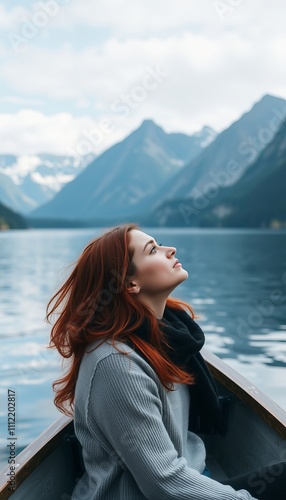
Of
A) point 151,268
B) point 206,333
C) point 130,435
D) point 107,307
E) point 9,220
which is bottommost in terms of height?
point 9,220

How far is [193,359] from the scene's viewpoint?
302 centimetres

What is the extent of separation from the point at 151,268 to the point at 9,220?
170 metres

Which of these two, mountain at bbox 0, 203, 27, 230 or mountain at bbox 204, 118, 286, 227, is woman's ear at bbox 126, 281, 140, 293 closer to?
mountain at bbox 204, 118, 286, 227

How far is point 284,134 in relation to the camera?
17725 cm

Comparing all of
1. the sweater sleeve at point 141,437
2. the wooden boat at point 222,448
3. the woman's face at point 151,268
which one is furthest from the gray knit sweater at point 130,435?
the wooden boat at point 222,448

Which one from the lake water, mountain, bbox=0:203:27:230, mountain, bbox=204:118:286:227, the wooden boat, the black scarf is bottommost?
mountain, bbox=0:203:27:230

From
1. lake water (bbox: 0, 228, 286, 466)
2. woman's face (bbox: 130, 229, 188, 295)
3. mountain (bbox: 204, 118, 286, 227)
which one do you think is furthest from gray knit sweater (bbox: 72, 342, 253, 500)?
mountain (bbox: 204, 118, 286, 227)

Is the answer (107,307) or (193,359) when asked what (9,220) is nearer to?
(193,359)

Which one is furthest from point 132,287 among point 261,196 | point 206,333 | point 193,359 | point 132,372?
point 261,196

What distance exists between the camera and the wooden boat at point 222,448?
3240 millimetres

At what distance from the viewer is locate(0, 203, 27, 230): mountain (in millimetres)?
162438

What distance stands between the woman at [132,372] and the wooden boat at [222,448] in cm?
44

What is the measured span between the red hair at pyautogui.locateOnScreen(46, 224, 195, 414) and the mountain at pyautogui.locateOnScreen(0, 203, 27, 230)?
160248 millimetres

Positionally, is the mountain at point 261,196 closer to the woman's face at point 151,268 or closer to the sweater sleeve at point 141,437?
the woman's face at point 151,268
